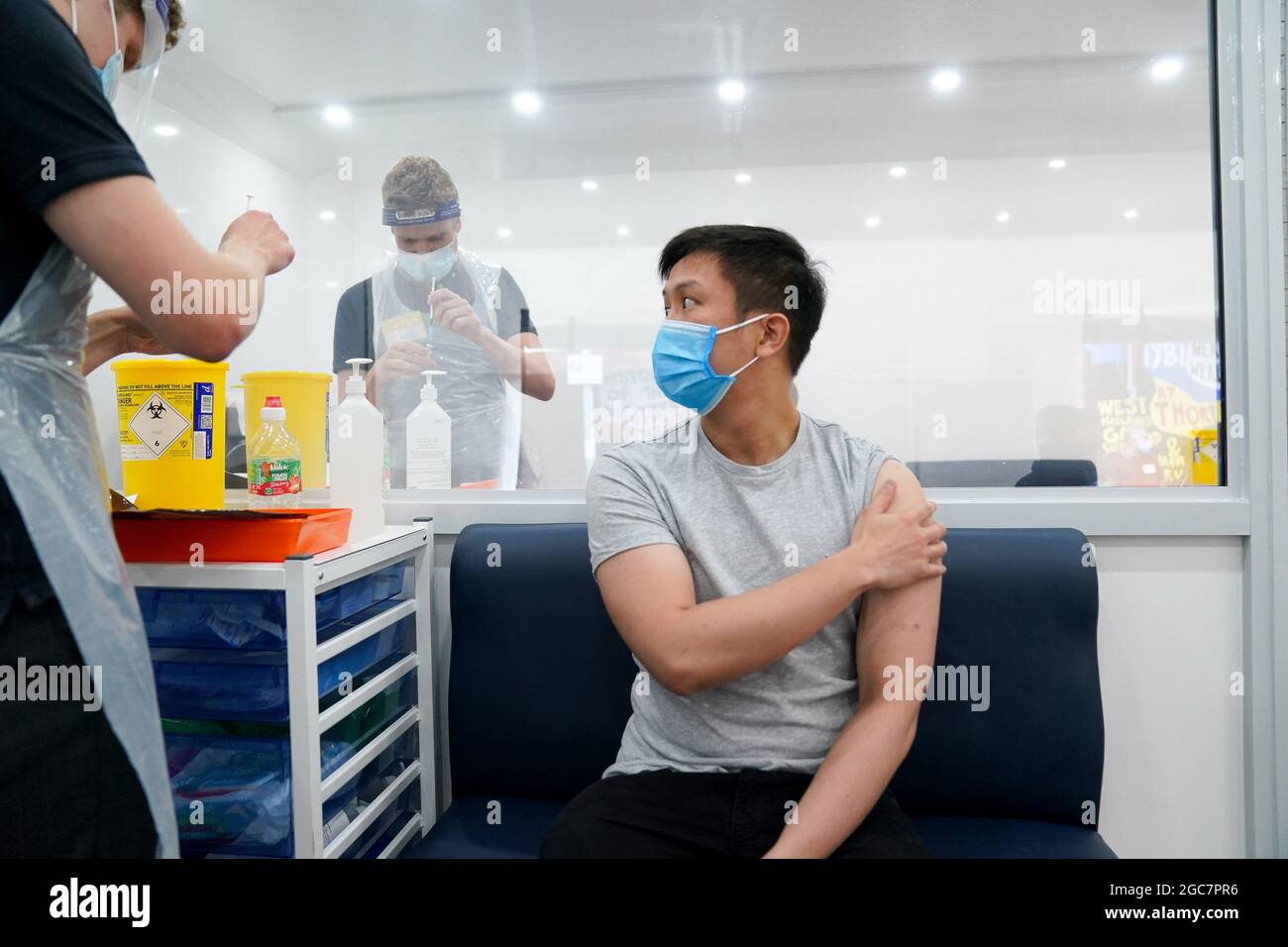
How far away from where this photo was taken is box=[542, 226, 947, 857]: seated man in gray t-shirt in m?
0.96

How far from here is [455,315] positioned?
182cm

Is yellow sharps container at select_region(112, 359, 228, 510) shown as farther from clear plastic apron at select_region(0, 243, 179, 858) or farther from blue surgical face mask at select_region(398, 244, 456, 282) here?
blue surgical face mask at select_region(398, 244, 456, 282)

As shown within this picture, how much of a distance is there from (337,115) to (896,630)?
209cm

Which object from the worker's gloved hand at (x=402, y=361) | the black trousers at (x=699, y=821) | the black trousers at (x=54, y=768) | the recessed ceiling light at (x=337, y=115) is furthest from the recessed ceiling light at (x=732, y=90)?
the black trousers at (x=54, y=768)

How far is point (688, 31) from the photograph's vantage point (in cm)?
192

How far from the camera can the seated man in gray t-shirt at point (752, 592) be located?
0.96 meters

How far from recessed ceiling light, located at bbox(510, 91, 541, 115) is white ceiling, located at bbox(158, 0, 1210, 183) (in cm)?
3

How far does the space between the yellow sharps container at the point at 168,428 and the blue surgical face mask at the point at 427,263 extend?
749 mm

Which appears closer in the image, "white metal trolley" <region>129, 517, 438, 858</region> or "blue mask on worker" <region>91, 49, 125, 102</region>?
"blue mask on worker" <region>91, 49, 125, 102</region>

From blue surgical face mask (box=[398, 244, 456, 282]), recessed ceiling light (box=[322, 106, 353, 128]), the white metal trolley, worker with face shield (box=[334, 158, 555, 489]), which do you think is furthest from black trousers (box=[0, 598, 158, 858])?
recessed ceiling light (box=[322, 106, 353, 128])

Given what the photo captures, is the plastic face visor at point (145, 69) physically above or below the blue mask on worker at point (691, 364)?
above

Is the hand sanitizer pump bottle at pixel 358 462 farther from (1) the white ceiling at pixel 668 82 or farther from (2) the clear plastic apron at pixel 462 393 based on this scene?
(1) the white ceiling at pixel 668 82
